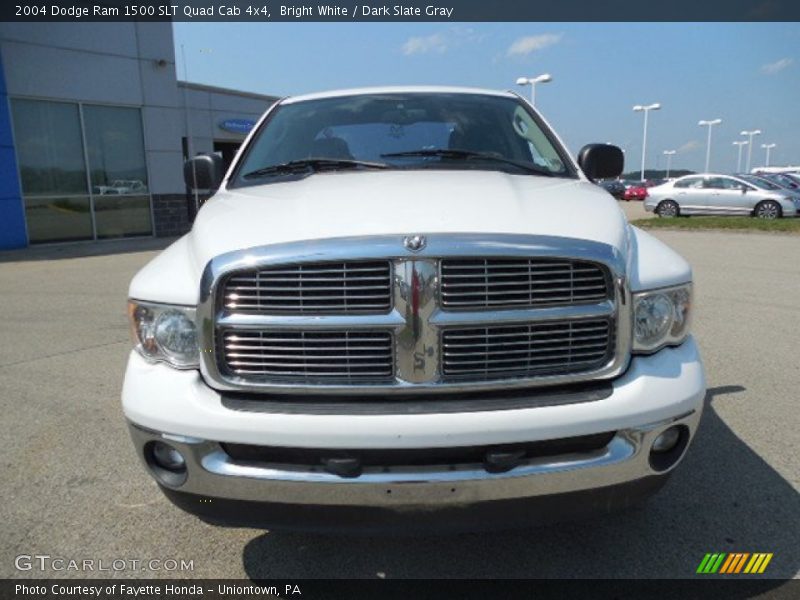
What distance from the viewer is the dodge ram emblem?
73.9 inches

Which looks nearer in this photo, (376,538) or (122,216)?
(376,538)

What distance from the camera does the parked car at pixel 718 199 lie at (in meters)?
20.4

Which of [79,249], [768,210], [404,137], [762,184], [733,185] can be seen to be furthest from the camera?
[762,184]

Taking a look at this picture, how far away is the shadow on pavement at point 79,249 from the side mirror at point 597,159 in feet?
37.2

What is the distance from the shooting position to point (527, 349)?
198 centimetres

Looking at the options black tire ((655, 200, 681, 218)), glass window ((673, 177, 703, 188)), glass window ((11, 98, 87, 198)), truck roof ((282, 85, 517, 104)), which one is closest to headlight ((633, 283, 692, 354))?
truck roof ((282, 85, 517, 104))

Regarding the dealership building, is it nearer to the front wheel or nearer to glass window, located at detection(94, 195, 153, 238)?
glass window, located at detection(94, 195, 153, 238)

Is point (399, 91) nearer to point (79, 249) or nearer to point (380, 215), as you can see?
point (380, 215)

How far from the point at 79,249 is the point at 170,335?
13051 millimetres

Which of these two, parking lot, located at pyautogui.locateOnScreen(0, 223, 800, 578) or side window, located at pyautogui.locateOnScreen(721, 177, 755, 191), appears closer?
parking lot, located at pyautogui.locateOnScreen(0, 223, 800, 578)

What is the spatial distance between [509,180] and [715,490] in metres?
1.75

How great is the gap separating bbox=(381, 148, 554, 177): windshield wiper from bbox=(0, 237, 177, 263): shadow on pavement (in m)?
11.0

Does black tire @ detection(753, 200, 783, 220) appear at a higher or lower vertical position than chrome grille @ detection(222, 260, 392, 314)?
lower

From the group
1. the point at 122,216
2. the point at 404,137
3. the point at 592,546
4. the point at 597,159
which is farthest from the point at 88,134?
the point at 592,546
